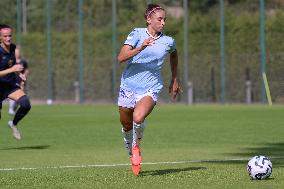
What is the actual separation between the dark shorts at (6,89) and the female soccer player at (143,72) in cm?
536

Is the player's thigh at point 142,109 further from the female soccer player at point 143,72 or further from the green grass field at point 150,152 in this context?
the green grass field at point 150,152

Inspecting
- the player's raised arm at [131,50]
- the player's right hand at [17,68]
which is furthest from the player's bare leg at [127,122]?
the player's right hand at [17,68]

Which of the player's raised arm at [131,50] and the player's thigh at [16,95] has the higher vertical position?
the player's raised arm at [131,50]

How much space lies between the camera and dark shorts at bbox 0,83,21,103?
59.6 feet

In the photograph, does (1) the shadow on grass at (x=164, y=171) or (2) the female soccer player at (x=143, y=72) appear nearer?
(1) the shadow on grass at (x=164, y=171)

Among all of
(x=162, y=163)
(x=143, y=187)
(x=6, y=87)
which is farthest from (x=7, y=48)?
(x=143, y=187)

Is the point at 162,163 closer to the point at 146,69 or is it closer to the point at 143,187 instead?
the point at 146,69

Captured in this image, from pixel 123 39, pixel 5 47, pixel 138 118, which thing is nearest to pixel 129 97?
pixel 138 118

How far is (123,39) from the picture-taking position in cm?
4759

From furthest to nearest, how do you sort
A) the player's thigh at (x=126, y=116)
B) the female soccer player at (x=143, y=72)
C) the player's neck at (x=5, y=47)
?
the player's neck at (x=5, y=47) < the player's thigh at (x=126, y=116) < the female soccer player at (x=143, y=72)

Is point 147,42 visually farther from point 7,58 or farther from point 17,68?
point 7,58

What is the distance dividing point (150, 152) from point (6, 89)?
3133 mm

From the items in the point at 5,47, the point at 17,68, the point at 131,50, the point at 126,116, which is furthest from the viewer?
the point at 5,47

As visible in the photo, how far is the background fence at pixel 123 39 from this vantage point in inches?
1711
